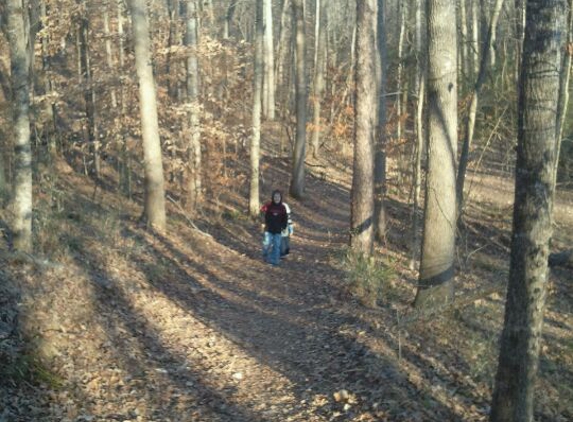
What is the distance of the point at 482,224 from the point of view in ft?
65.6

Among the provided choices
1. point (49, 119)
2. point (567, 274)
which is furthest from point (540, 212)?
point (49, 119)

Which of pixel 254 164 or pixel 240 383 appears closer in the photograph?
pixel 240 383

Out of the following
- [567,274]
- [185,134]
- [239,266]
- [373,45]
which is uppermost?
[373,45]

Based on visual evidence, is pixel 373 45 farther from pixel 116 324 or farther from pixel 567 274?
pixel 567 274

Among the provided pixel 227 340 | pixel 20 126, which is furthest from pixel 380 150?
pixel 20 126

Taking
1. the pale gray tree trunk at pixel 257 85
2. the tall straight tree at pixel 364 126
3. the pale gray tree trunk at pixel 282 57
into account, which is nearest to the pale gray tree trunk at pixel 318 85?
the pale gray tree trunk at pixel 282 57

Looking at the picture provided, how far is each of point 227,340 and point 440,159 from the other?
13.9 feet

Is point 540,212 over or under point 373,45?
under

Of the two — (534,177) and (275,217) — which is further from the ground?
(534,177)

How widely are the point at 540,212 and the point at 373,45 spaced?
8.11m

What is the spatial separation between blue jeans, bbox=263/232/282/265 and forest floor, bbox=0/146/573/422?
0.36 meters

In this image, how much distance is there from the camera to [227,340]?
886cm

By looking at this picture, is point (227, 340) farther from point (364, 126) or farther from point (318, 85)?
point (318, 85)

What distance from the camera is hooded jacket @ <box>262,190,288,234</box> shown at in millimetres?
14008
